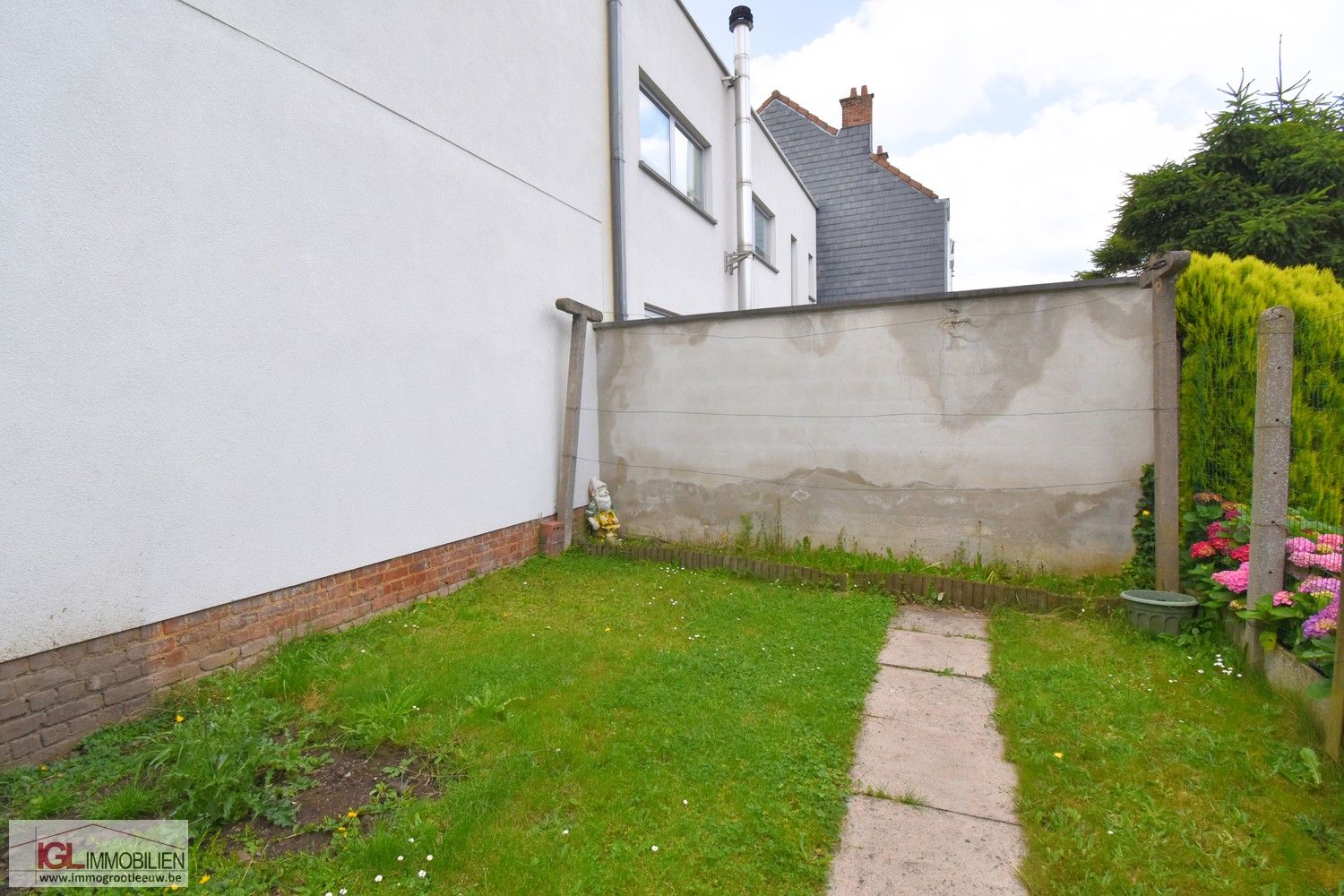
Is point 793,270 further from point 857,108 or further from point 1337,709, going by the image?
point 1337,709

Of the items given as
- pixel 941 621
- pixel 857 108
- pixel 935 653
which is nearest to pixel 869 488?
pixel 941 621

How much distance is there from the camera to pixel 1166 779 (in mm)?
2500

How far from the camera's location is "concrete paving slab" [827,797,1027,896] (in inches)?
78.8

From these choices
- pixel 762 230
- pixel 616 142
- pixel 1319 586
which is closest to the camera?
pixel 1319 586

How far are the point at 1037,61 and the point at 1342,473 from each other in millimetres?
5713

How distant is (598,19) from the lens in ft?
22.8

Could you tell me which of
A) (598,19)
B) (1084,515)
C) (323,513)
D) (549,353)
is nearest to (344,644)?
(323,513)

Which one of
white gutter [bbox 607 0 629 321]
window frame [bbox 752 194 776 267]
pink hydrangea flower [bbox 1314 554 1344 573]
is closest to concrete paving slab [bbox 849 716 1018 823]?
pink hydrangea flower [bbox 1314 554 1344 573]

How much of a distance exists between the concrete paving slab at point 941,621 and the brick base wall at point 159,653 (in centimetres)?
Answer: 358

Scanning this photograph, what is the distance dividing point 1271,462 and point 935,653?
2.04m

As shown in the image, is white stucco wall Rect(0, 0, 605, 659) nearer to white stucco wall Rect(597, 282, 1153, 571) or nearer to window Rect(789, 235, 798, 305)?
white stucco wall Rect(597, 282, 1153, 571)

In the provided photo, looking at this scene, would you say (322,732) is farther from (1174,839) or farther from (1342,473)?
(1342,473)

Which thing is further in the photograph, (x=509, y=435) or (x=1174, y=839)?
(x=509, y=435)

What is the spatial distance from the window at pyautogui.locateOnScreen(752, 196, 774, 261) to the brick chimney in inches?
216
